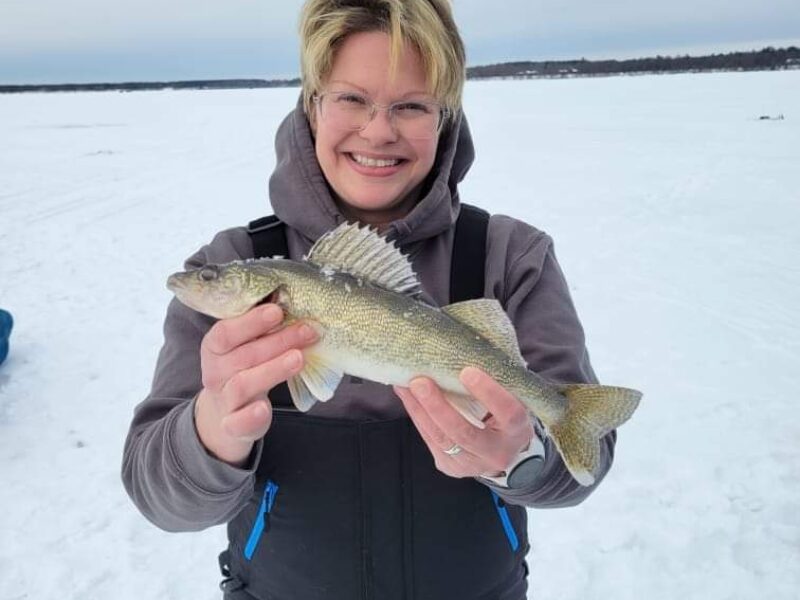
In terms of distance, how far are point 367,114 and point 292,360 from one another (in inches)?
35.8

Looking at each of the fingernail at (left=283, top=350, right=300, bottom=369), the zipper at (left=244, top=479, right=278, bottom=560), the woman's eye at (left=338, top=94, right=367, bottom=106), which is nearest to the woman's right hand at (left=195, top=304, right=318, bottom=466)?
the fingernail at (left=283, top=350, right=300, bottom=369)

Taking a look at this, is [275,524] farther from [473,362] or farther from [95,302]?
[95,302]

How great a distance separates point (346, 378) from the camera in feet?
7.44

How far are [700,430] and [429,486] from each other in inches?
145

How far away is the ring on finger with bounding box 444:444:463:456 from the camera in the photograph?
1.89 metres

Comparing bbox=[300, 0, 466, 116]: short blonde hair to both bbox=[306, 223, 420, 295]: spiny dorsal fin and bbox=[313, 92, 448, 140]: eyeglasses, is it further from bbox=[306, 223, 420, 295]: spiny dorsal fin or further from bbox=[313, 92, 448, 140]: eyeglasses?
bbox=[306, 223, 420, 295]: spiny dorsal fin

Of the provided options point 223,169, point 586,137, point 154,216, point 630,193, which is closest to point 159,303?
point 154,216

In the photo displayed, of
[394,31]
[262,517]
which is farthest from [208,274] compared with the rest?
[394,31]

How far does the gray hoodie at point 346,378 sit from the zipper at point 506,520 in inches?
4.4

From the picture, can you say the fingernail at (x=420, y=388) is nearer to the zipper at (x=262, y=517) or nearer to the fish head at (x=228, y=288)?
the fish head at (x=228, y=288)

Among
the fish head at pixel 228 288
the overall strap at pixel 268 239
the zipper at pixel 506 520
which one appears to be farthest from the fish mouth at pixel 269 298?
the zipper at pixel 506 520

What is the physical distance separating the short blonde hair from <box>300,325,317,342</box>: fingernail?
87 cm

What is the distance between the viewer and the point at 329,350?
199 centimetres

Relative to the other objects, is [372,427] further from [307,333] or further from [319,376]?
[307,333]
